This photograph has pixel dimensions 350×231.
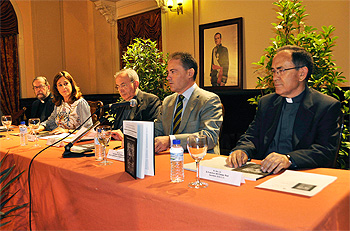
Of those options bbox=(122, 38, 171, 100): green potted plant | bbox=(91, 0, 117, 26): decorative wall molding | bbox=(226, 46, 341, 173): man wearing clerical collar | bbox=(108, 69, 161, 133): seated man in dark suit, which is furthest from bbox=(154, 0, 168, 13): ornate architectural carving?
bbox=(226, 46, 341, 173): man wearing clerical collar

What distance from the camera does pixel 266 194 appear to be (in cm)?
118

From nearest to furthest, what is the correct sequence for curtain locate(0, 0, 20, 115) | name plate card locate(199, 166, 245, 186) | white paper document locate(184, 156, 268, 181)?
name plate card locate(199, 166, 245, 186) → white paper document locate(184, 156, 268, 181) → curtain locate(0, 0, 20, 115)

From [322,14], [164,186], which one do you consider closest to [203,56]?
[322,14]

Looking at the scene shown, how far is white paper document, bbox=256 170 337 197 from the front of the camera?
1.19 meters

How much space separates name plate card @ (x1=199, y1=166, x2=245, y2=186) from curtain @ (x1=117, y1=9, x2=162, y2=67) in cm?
534

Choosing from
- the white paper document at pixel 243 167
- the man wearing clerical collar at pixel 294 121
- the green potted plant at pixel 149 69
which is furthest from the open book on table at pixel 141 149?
the green potted plant at pixel 149 69

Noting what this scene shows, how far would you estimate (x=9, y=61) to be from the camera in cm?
683

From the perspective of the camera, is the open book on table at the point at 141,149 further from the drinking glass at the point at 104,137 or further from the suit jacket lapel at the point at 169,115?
the suit jacket lapel at the point at 169,115

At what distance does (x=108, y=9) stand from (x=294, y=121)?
6510mm

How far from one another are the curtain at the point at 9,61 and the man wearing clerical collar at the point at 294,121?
20.6 ft

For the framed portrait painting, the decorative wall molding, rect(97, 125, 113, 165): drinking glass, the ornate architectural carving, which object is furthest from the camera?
the decorative wall molding

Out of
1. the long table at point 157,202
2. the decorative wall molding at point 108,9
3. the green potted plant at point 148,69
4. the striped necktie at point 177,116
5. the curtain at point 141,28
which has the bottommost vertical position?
the long table at point 157,202

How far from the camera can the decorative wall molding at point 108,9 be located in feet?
24.2

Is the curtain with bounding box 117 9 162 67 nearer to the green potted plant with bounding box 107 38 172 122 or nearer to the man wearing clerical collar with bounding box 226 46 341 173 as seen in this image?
the green potted plant with bounding box 107 38 172 122
